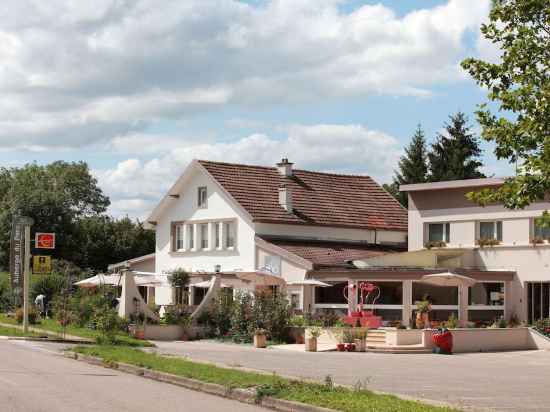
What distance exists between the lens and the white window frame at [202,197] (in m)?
47.7

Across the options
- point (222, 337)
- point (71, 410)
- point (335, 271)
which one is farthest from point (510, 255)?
point (71, 410)

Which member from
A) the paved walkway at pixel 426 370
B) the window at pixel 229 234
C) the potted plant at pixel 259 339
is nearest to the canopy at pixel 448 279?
the paved walkway at pixel 426 370

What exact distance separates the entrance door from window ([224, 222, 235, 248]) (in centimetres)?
1423

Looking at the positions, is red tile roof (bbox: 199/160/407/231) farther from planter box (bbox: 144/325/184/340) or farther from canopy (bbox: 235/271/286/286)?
planter box (bbox: 144/325/184/340)

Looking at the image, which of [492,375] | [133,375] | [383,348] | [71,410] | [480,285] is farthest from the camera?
[480,285]

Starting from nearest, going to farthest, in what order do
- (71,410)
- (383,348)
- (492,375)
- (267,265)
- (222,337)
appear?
(71,410) < (492,375) < (383,348) < (222,337) < (267,265)

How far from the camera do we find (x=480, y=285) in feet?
132

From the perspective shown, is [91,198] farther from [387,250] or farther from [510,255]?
[510,255]

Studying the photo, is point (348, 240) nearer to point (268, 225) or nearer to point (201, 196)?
point (268, 225)

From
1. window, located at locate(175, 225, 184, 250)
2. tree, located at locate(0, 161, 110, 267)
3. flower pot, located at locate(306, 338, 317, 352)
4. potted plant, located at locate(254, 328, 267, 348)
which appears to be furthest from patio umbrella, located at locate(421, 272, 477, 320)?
tree, located at locate(0, 161, 110, 267)

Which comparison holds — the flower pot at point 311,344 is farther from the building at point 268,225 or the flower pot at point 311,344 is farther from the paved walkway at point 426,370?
the building at point 268,225

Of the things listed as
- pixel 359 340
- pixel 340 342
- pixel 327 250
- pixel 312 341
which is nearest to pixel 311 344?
pixel 312 341

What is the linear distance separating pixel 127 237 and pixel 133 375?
57752 millimetres

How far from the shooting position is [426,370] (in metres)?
24.8
